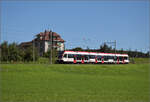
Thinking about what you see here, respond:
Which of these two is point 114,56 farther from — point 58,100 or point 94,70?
point 58,100

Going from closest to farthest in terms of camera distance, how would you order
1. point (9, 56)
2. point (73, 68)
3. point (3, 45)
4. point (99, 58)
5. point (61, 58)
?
point (73, 68), point (61, 58), point (99, 58), point (9, 56), point (3, 45)

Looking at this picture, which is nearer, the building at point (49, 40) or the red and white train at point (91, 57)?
the building at point (49, 40)

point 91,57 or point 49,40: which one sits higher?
point 49,40

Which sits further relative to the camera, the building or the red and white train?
the red and white train

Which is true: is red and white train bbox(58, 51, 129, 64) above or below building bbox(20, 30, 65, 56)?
below

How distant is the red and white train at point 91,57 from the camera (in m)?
35.3

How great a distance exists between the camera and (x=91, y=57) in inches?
1528

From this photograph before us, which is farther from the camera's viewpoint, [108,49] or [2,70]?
[108,49]

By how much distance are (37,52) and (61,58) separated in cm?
731

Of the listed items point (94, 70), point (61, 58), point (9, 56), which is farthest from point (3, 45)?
point (94, 70)

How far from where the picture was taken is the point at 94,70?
97.0ft

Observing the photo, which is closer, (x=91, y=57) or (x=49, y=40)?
(x=49, y=40)

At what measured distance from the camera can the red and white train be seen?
3527 cm

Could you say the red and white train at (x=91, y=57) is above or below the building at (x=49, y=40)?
below
